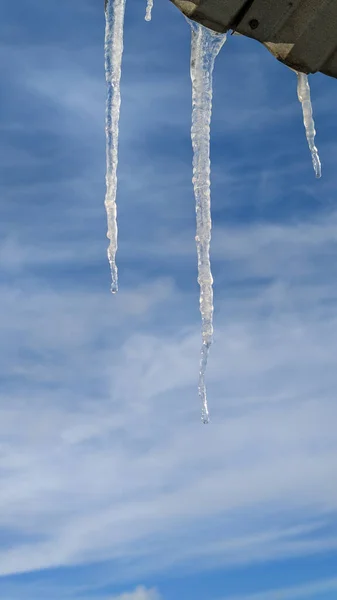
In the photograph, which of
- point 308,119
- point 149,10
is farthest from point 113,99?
point 308,119

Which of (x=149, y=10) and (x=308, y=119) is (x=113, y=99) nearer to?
(x=149, y=10)

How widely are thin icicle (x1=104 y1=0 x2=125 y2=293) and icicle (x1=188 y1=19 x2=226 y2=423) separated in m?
0.77

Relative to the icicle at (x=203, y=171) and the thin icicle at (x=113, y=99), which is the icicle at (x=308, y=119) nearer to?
the icicle at (x=203, y=171)

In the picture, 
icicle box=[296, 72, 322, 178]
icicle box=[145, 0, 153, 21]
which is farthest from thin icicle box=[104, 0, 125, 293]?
icicle box=[296, 72, 322, 178]

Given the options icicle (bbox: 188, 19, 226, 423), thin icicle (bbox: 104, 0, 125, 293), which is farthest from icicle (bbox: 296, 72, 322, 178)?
thin icicle (bbox: 104, 0, 125, 293)

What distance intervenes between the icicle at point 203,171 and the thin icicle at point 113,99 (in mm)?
771

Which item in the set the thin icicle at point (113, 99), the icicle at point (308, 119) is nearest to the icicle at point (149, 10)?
the thin icicle at point (113, 99)

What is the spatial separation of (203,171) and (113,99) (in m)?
1.18

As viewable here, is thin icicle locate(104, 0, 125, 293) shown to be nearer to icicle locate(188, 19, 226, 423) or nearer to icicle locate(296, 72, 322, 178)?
icicle locate(188, 19, 226, 423)

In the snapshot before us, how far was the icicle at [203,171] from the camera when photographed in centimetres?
982

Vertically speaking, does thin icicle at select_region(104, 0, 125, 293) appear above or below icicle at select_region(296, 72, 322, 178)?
below

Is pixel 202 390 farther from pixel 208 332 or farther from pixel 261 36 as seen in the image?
pixel 261 36

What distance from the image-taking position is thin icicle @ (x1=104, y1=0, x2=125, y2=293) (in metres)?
9.68

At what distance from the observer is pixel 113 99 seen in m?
9.84
